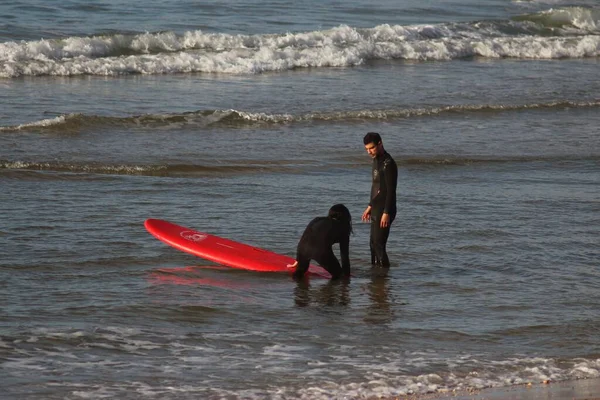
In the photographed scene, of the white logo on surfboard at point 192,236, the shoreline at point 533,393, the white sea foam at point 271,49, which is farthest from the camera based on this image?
the white sea foam at point 271,49

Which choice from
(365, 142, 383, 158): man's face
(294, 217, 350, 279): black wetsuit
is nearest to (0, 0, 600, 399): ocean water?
(294, 217, 350, 279): black wetsuit

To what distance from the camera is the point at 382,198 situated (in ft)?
35.2

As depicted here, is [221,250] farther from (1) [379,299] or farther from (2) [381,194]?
(1) [379,299]

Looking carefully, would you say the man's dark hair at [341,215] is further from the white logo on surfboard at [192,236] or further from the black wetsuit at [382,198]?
the white logo on surfboard at [192,236]

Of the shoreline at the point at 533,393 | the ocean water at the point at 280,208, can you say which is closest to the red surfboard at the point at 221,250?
the ocean water at the point at 280,208

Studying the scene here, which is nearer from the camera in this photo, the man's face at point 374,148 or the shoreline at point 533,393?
the shoreline at point 533,393

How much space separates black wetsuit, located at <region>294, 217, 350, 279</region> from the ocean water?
0.79 feet

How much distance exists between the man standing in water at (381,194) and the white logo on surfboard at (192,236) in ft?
5.71

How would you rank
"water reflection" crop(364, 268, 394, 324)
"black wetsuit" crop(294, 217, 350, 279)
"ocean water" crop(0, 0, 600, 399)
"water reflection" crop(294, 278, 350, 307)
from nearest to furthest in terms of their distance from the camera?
1. "ocean water" crop(0, 0, 600, 399)
2. "water reflection" crop(364, 268, 394, 324)
3. "water reflection" crop(294, 278, 350, 307)
4. "black wetsuit" crop(294, 217, 350, 279)

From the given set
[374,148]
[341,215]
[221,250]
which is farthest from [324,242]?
[221,250]

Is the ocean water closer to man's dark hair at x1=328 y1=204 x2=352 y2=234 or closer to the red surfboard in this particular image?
the red surfboard

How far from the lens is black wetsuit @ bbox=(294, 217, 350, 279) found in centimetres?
1035

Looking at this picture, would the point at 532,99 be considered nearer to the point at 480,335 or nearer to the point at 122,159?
the point at 122,159

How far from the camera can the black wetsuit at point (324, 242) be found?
10.4 metres
